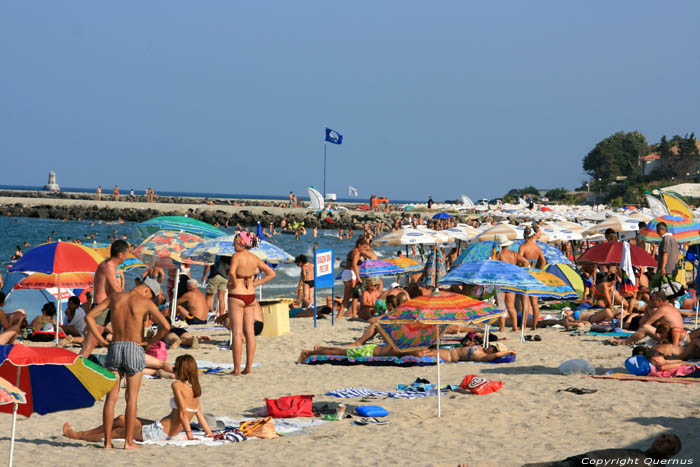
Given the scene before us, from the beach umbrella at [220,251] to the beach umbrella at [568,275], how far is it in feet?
16.5

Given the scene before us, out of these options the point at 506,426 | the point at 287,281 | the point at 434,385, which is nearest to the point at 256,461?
the point at 506,426

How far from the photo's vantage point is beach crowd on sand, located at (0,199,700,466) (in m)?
6.00

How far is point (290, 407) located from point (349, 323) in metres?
6.18

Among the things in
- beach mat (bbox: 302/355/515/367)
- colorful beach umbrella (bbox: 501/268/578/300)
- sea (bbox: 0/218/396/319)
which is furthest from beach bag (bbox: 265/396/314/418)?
sea (bbox: 0/218/396/319)

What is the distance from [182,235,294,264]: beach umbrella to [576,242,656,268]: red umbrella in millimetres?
4718

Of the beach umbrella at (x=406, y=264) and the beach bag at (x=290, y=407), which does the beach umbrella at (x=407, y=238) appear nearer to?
the beach umbrella at (x=406, y=264)

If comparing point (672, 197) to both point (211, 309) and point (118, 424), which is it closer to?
point (211, 309)

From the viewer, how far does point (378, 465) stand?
5.68m

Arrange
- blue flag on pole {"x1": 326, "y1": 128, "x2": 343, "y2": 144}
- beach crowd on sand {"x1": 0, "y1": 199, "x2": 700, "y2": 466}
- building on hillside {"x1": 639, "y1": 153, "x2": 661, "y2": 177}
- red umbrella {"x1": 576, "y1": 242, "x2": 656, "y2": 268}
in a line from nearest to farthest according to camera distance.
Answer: beach crowd on sand {"x1": 0, "y1": 199, "x2": 700, "y2": 466}, red umbrella {"x1": 576, "y1": 242, "x2": 656, "y2": 268}, blue flag on pole {"x1": 326, "y1": 128, "x2": 343, "y2": 144}, building on hillside {"x1": 639, "y1": 153, "x2": 661, "y2": 177}

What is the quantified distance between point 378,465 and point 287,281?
1810 cm

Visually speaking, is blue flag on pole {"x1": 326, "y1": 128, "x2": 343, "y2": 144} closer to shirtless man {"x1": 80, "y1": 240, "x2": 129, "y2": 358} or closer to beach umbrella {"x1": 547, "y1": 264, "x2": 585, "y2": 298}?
beach umbrella {"x1": 547, "y1": 264, "x2": 585, "y2": 298}

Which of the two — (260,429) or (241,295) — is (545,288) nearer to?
(241,295)

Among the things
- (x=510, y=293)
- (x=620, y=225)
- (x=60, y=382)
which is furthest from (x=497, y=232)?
(x=60, y=382)

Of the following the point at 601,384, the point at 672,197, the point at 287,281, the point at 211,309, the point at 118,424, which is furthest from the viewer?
the point at 287,281
